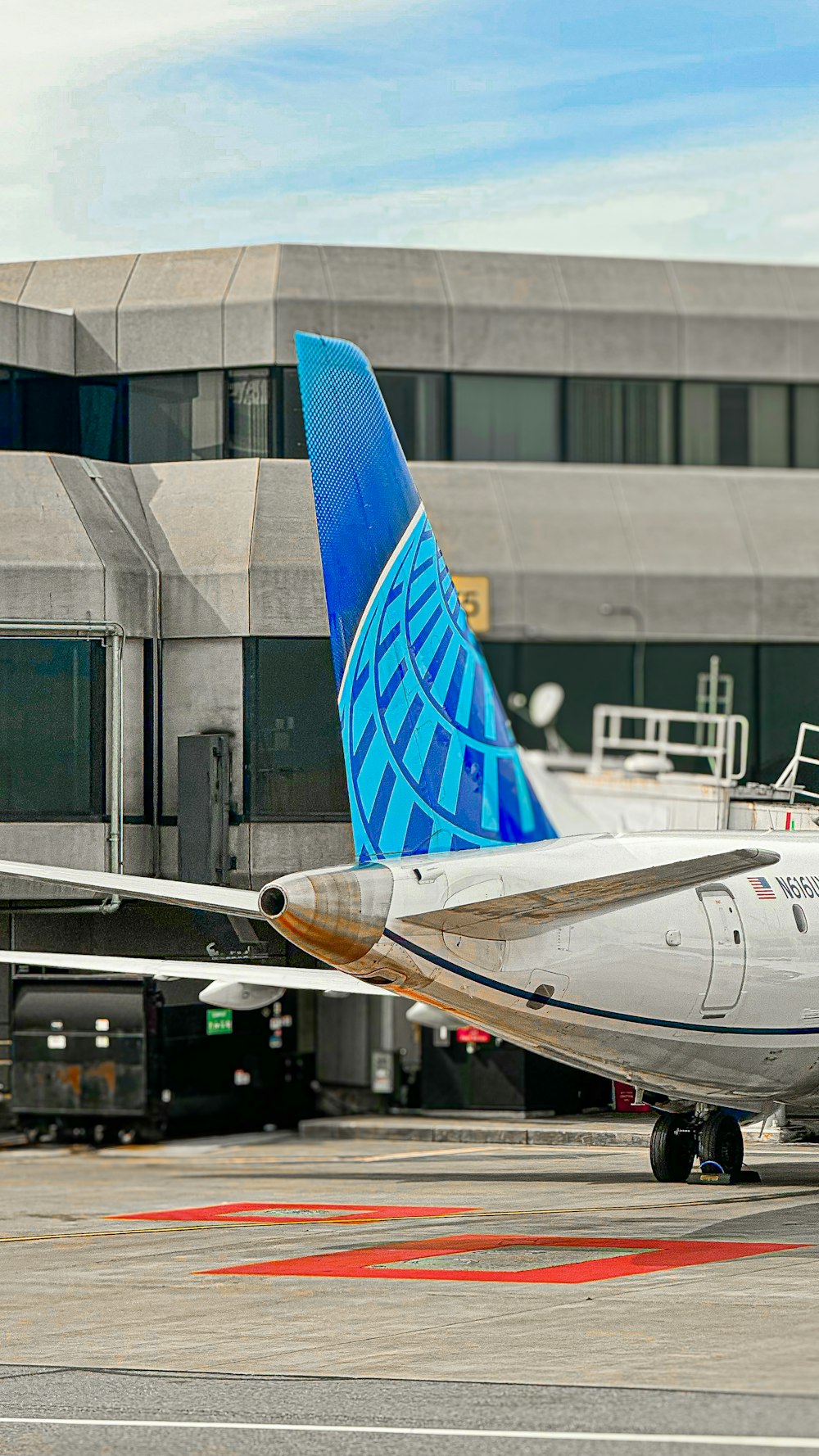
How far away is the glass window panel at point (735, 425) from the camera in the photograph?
51.8 m

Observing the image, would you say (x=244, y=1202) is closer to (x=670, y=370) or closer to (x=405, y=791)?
(x=405, y=791)

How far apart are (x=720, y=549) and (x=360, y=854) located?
28.3 metres

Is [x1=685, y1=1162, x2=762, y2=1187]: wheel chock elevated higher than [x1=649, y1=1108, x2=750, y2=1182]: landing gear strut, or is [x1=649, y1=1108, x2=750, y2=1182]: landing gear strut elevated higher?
[x1=649, y1=1108, x2=750, y2=1182]: landing gear strut

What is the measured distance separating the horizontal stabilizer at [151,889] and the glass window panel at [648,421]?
27.0m

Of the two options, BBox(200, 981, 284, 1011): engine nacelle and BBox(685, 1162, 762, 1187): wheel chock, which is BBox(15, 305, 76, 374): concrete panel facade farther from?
BBox(685, 1162, 762, 1187): wheel chock

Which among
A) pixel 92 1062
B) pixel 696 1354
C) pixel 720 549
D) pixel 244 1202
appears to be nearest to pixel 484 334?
pixel 720 549

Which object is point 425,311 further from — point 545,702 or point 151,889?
point 151,889

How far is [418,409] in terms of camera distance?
48.8m

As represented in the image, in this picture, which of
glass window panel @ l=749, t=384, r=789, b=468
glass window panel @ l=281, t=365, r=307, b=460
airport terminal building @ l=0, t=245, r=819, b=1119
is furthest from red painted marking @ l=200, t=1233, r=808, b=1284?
glass window panel @ l=749, t=384, r=789, b=468

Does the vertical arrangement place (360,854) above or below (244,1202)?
above

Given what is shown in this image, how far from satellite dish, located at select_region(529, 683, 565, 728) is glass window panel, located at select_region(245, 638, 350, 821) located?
48.0 feet

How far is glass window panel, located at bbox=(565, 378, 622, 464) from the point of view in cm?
5028

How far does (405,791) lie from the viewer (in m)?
24.0

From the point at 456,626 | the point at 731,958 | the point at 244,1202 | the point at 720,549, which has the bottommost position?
the point at 244,1202
